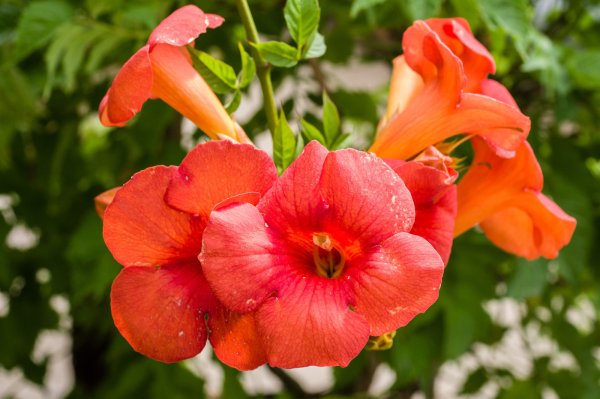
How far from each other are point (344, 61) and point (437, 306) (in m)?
0.52

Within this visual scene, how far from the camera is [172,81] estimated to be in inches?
23.5

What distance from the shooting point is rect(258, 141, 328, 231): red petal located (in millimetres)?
481

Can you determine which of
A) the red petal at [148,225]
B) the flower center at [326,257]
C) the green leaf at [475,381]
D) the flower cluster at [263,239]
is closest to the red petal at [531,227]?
the flower cluster at [263,239]

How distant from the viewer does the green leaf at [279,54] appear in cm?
58

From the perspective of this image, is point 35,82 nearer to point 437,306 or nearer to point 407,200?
point 437,306

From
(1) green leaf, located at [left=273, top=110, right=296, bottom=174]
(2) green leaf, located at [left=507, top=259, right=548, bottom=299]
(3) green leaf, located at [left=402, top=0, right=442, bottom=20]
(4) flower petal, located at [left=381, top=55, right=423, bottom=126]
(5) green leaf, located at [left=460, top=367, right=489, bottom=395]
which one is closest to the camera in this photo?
(1) green leaf, located at [left=273, top=110, right=296, bottom=174]

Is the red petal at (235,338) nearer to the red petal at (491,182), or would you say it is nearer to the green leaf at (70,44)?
the red petal at (491,182)

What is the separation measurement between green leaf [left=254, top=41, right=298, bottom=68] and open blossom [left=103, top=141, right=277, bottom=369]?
0.13m

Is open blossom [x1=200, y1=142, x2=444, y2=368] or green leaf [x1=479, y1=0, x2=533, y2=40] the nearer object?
open blossom [x1=200, y1=142, x2=444, y2=368]

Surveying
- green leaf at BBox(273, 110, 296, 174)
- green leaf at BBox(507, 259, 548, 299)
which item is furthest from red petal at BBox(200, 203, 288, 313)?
green leaf at BBox(507, 259, 548, 299)

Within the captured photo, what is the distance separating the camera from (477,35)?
5.30 feet

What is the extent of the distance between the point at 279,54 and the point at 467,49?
0.19m

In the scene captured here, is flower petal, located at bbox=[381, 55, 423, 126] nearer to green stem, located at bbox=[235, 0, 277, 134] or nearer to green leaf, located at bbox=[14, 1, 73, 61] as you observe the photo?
green stem, located at bbox=[235, 0, 277, 134]

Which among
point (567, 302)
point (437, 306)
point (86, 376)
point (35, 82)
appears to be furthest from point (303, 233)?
point (86, 376)
